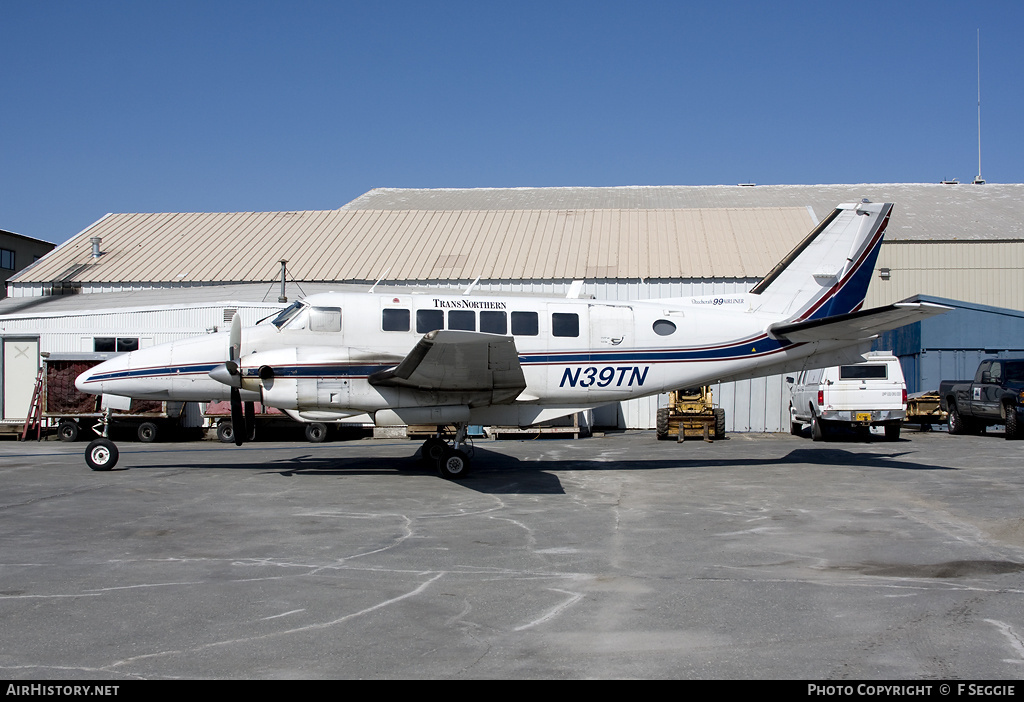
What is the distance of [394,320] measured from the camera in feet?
49.1

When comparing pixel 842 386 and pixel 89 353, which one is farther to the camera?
pixel 89 353

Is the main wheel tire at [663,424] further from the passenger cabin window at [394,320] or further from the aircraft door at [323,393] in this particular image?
the aircraft door at [323,393]

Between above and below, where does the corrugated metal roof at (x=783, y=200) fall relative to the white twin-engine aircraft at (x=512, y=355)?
above

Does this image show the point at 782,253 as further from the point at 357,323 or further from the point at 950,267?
the point at 357,323

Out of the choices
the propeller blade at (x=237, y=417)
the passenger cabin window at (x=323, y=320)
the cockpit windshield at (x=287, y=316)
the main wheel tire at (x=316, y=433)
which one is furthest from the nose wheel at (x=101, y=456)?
the main wheel tire at (x=316, y=433)

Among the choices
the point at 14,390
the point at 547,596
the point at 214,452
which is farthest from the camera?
the point at 14,390

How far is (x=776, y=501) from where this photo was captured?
39.4 feet

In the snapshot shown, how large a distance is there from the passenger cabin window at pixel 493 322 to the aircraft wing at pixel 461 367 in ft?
3.90

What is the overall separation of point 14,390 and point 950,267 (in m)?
41.5

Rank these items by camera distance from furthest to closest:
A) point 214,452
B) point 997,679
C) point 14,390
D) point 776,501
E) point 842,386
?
point 14,390
point 842,386
point 214,452
point 776,501
point 997,679

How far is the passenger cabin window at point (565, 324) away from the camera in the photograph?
15.4 m

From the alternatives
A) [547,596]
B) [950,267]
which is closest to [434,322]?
[547,596]

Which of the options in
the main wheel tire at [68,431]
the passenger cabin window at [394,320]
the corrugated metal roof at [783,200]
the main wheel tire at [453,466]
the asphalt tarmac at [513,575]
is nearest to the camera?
the asphalt tarmac at [513,575]

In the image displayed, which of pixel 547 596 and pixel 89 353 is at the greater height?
pixel 89 353
